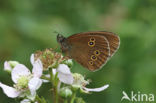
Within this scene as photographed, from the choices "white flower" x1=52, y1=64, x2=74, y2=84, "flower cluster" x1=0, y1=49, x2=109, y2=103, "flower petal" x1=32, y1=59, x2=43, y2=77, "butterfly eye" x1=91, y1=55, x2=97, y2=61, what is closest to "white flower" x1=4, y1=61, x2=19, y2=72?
"flower cluster" x1=0, y1=49, x2=109, y2=103

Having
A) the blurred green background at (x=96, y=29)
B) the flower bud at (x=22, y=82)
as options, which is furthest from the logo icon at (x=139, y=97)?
the flower bud at (x=22, y=82)

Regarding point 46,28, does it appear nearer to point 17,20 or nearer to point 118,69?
point 17,20

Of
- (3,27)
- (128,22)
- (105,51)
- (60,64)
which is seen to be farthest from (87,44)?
(3,27)

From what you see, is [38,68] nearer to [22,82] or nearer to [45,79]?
[45,79]

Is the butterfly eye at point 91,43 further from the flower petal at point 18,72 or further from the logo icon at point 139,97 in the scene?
the logo icon at point 139,97

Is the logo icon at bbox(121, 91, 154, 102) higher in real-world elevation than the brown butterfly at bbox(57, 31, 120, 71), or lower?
lower

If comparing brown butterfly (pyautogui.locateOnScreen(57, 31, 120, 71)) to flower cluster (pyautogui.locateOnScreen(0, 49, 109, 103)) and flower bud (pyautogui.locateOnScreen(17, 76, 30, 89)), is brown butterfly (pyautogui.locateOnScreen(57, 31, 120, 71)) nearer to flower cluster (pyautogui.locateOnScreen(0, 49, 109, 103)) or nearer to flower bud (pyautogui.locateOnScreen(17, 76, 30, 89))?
flower cluster (pyautogui.locateOnScreen(0, 49, 109, 103))
